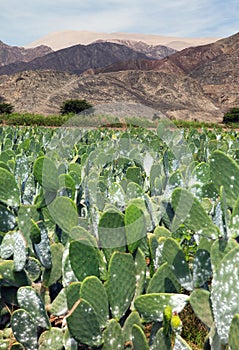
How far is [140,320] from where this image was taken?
145 centimetres

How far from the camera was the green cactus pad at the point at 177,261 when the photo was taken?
1411 mm

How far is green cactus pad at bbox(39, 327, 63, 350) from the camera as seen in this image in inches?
63.5

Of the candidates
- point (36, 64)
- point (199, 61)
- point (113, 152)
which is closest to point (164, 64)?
point (199, 61)

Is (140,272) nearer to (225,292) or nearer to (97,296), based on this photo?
(97,296)

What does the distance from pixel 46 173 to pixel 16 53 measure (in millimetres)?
156879

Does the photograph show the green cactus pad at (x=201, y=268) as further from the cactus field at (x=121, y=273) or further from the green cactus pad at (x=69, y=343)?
the green cactus pad at (x=69, y=343)

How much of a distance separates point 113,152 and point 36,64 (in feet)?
361

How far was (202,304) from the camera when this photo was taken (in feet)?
4.52

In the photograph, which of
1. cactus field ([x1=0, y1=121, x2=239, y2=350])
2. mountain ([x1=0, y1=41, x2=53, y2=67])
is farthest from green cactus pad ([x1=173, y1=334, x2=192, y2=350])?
mountain ([x1=0, y1=41, x2=53, y2=67])

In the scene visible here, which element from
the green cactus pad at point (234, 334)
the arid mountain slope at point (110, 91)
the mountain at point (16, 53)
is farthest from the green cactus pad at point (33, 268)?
the mountain at point (16, 53)

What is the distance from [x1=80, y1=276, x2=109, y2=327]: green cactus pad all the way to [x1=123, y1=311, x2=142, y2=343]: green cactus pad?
0.26 feet

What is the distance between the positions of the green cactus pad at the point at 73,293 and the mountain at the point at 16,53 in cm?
14566

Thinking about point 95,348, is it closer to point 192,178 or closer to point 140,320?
point 140,320

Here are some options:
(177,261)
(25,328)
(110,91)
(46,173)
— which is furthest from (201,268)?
(110,91)
